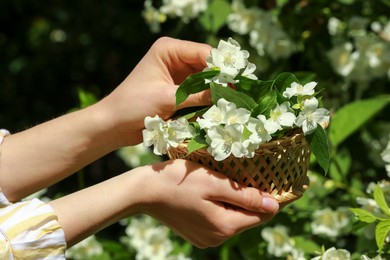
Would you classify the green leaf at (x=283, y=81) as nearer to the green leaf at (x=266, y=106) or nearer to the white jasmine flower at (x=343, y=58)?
the green leaf at (x=266, y=106)

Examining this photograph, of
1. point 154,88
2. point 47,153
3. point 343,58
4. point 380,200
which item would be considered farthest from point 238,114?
point 343,58

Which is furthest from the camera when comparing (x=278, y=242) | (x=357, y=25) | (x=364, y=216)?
(x=357, y=25)

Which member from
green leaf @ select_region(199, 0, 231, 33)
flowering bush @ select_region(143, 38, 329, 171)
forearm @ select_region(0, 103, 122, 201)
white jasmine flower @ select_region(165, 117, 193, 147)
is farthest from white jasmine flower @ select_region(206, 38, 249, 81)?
green leaf @ select_region(199, 0, 231, 33)

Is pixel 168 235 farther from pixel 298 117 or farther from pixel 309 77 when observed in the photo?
pixel 298 117

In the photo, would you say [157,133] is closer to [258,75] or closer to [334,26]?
[334,26]

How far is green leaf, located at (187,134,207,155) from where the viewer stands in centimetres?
129

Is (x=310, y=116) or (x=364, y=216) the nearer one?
(x=310, y=116)

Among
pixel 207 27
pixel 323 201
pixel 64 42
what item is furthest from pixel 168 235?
pixel 64 42

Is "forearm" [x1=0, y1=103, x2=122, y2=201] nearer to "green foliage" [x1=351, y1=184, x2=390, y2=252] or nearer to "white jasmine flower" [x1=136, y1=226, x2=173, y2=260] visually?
"green foliage" [x1=351, y1=184, x2=390, y2=252]

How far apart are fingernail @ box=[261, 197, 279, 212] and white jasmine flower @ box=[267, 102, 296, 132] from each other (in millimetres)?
123

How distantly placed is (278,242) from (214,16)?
0.93 m

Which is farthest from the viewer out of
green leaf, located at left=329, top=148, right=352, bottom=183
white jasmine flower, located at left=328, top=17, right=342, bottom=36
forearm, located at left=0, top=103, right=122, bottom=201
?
white jasmine flower, located at left=328, top=17, right=342, bottom=36

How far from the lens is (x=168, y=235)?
96.7 inches

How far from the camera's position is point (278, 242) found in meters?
2.02
